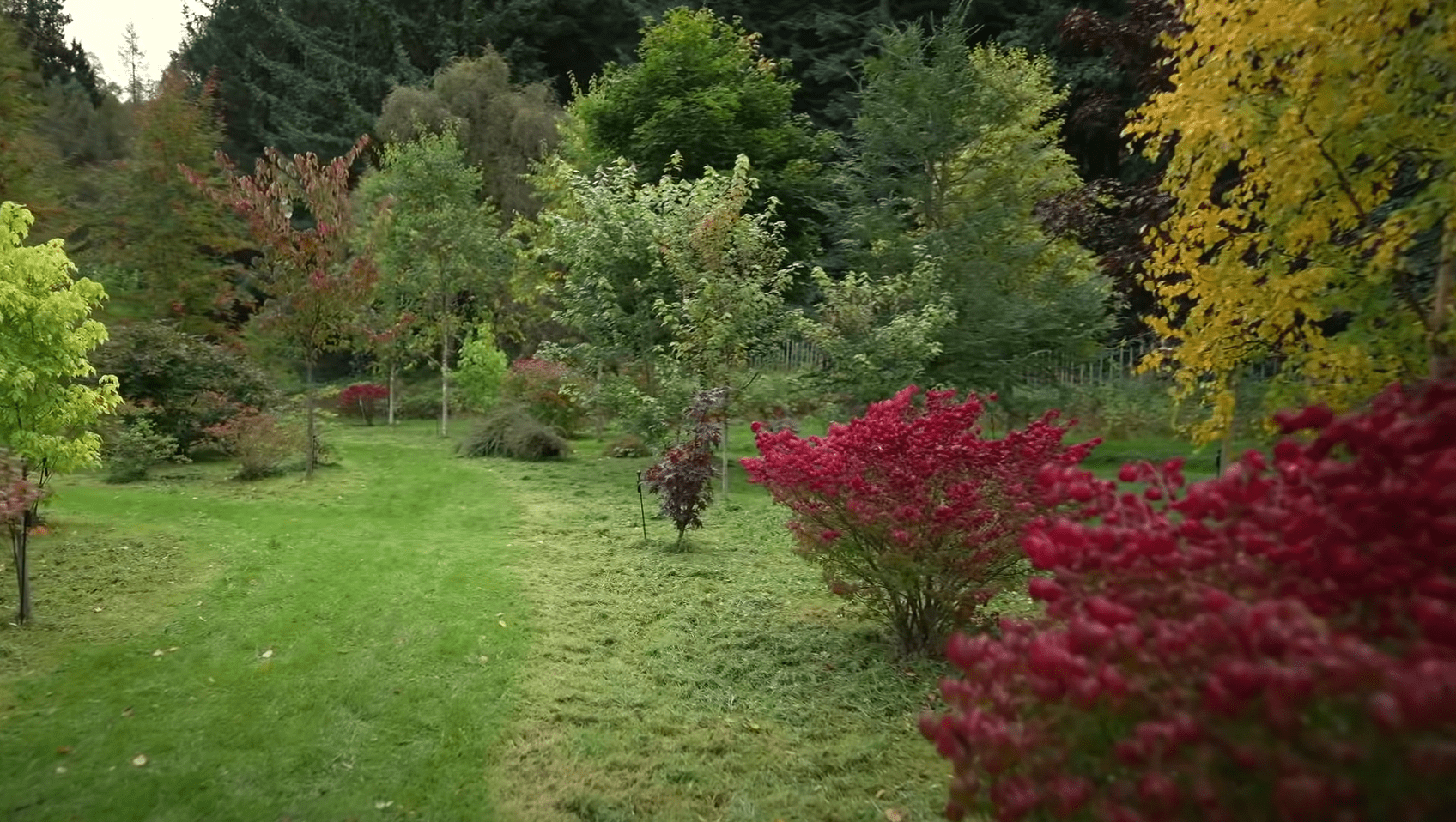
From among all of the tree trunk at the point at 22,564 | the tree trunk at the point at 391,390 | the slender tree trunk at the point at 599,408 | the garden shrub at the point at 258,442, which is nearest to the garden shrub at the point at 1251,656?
the tree trunk at the point at 22,564

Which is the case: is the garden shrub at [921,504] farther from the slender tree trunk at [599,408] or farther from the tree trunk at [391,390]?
the tree trunk at [391,390]

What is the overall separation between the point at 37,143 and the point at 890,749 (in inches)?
780

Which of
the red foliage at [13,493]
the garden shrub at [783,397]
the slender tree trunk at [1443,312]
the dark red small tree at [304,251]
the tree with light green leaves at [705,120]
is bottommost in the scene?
the red foliage at [13,493]

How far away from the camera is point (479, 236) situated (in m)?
18.9

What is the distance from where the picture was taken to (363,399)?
22.2 meters

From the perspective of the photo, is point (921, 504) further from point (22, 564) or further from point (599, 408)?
point (599, 408)

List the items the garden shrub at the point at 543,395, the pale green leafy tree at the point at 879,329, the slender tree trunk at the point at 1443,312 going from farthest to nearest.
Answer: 1. the garden shrub at the point at 543,395
2. the pale green leafy tree at the point at 879,329
3. the slender tree trunk at the point at 1443,312

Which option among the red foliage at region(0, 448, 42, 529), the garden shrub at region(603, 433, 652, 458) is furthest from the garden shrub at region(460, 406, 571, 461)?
the red foliage at region(0, 448, 42, 529)

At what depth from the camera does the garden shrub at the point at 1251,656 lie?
1.37 meters

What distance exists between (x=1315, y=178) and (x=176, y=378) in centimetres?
1485

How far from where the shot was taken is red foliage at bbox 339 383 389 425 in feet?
72.8

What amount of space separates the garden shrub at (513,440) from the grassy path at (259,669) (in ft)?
18.6

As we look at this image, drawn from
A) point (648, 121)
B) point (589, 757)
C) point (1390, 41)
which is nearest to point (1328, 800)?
point (589, 757)

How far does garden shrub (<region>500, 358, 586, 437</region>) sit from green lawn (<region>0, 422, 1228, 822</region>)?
26.4 ft
